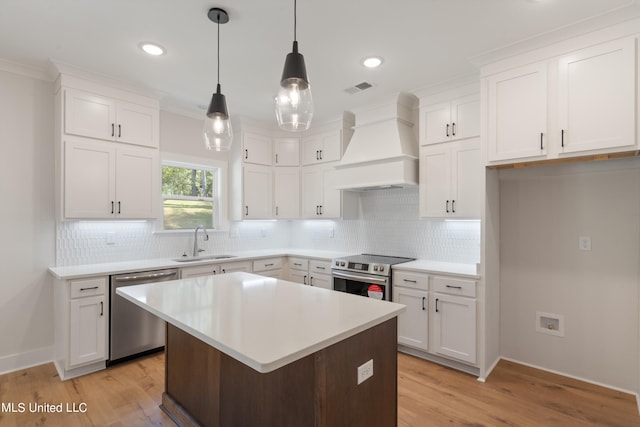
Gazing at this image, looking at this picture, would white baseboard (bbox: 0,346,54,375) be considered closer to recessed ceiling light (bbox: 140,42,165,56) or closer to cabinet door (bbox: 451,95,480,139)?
recessed ceiling light (bbox: 140,42,165,56)

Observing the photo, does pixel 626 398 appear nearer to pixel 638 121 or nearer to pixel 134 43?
pixel 638 121

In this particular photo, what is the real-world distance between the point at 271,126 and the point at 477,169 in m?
2.83

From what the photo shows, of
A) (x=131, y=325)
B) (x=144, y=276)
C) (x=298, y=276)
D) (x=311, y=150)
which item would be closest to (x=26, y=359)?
(x=131, y=325)

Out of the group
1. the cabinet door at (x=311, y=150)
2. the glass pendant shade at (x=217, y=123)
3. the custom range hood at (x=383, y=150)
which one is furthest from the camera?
the cabinet door at (x=311, y=150)

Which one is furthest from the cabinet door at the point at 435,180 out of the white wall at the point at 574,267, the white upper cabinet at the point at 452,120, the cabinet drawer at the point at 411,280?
the cabinet drawer at the point at 411,280

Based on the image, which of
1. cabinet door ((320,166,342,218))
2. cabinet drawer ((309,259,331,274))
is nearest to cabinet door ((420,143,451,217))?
cabinet door ((320,166,342,218))

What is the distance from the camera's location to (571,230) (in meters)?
2.84

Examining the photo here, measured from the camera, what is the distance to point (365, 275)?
139 inches

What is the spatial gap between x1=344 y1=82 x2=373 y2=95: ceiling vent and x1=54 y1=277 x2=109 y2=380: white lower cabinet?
2.97 metres

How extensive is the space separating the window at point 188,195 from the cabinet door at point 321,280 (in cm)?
155

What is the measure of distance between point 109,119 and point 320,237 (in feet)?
9.70

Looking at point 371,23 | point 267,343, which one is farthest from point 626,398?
point 371,23

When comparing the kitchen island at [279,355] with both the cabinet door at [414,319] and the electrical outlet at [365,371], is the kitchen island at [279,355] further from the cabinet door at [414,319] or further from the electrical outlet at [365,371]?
the cabinet door at [414,319]

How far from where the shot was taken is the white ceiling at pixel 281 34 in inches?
83.5
